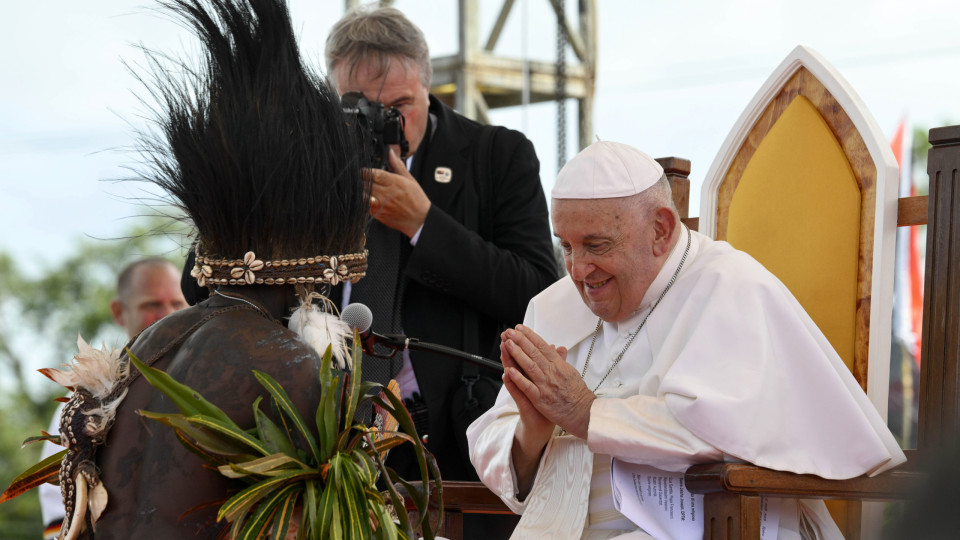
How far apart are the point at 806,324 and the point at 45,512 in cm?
352

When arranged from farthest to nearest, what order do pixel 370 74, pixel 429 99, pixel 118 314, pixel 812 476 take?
pixel 118 314
pixel 429 99
pixel 370 74
pixel 812 476

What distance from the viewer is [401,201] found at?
10.6 ft

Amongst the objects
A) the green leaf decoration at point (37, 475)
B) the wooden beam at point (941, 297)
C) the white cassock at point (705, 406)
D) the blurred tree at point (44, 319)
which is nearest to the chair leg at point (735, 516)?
the white cassock at point (705, 406)

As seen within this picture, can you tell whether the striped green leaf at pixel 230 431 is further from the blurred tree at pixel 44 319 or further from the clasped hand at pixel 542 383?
the blurred tree at pixel 44 319

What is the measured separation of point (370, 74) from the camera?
11.2 ft

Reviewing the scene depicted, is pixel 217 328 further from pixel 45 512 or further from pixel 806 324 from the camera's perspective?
pixel 45 512

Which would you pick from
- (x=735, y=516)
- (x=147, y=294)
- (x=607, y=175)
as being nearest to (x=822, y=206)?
(x=607, y=175)

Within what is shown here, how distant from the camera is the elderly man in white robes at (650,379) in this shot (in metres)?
2.69

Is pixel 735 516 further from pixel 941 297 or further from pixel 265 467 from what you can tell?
pixel 265 467

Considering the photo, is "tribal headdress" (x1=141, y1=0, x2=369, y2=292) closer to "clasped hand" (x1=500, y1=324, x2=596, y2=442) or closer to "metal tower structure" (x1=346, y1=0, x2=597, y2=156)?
"clasped hand" (x1=500, y1=324, x2=596, y2=442)

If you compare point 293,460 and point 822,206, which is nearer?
point 293,460

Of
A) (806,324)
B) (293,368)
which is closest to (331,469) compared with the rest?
(293,368)

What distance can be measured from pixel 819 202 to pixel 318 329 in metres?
2.06

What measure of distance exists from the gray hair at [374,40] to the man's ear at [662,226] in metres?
1.00
